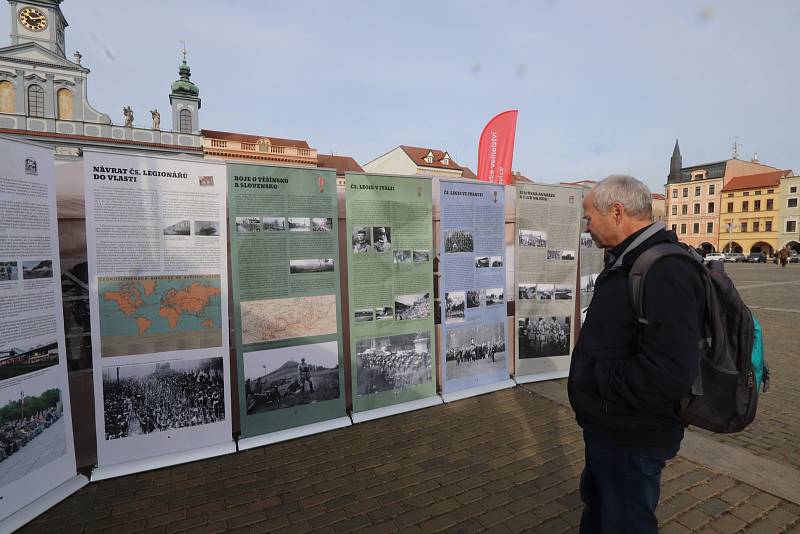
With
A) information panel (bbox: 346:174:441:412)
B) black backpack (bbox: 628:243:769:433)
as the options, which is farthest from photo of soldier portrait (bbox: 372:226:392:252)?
black backpack (bbox: 628:243:769:433)

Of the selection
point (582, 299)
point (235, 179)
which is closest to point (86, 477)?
point (235, 179)

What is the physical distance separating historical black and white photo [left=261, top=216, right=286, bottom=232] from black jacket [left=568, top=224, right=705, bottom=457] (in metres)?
2.59

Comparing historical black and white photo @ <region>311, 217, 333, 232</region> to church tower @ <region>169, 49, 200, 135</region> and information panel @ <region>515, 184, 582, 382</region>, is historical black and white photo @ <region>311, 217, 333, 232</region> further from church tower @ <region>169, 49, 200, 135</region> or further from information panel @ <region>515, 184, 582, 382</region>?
church tower @ <region>169, 49, 200, 135</region>

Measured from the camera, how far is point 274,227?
3541mm

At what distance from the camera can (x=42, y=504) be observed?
270 cm

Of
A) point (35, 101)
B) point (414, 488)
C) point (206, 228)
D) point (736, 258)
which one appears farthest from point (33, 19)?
point (736, 258)

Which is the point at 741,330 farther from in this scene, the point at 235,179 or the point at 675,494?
the point at 235,179

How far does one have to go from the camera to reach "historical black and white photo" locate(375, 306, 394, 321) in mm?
4087

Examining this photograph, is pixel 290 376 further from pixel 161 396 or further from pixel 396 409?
pixel 396 409

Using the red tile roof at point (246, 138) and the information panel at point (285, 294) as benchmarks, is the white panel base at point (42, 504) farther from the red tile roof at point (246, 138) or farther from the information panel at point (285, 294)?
the red tile roof at point (246, 138)

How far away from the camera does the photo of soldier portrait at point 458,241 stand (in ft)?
14.5

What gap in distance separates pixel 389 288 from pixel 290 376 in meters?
1.23

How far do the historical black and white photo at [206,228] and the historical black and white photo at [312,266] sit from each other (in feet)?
2.13

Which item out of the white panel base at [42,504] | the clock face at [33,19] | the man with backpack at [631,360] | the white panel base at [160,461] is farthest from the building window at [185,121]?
the man with backpack at [631,360]
